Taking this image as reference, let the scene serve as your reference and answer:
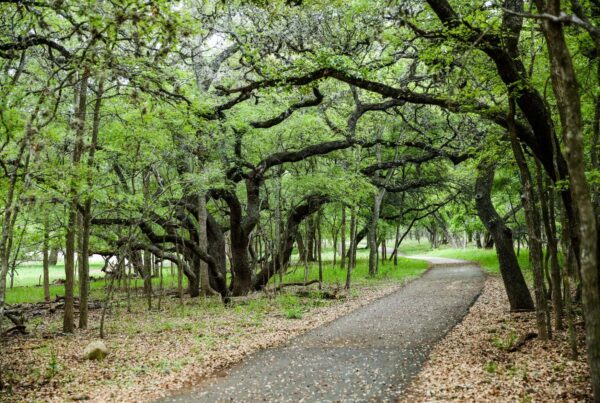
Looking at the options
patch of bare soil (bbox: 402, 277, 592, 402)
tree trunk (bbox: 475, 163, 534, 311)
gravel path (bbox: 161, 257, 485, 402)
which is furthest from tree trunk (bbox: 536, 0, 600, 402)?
tree trunk (bbox: 475, 163, 534, 311)

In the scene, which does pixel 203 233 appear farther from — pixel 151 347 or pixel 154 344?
pixel 151 347

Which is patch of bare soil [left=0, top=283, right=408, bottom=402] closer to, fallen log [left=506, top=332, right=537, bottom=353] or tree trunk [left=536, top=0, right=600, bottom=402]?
fallen log [left=506, top=332, right=537, bottom=353]

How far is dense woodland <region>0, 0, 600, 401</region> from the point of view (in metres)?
6.48

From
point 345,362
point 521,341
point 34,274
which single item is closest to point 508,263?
point 521,341

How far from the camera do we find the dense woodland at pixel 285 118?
648cm

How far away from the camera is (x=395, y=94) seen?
9.04 m

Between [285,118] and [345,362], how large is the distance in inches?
408

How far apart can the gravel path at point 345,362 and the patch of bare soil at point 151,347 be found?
649 mm

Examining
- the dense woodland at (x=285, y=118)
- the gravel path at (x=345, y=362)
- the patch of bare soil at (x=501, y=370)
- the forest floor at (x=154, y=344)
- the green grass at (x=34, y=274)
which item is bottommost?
the green grass at (x=34, y=274)

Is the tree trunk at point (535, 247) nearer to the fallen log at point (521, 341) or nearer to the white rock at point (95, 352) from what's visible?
the fallen log at point (521, 341)

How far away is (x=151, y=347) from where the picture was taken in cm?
1065

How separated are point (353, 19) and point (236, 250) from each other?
9924 mm

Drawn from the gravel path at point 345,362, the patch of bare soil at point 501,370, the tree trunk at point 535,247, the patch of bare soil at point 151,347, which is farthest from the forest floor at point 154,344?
the tree trunk at point 535,247

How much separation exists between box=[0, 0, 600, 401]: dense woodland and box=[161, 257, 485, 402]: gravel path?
2.53 m
